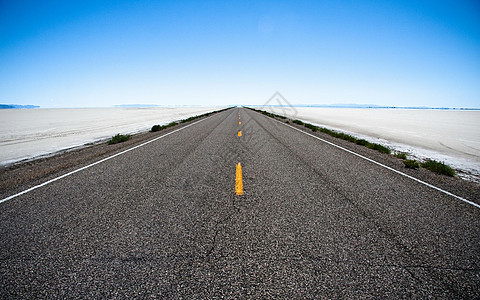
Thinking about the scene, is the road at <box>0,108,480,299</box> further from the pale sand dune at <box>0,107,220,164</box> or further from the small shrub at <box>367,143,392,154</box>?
the pale sand dune at <box>0,107,220,164</box>

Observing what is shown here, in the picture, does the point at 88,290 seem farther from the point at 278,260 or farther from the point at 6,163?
the point at 6,163

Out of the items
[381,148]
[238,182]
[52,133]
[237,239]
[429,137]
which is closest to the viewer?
[237,239]

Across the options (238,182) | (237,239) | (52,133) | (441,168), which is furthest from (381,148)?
(52,133)

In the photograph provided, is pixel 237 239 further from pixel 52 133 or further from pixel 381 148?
pixel 52 133

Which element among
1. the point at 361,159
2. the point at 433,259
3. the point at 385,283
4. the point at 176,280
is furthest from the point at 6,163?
the point at 361,159

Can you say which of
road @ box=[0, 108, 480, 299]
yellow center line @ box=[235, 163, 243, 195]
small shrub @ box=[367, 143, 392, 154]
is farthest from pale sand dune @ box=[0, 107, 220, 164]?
Result: small shrub @ box=[367, 143, 392, 154]

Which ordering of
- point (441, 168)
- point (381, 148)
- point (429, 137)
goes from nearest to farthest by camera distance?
point (441, 168) → point (381, 148) → point (429, 137)

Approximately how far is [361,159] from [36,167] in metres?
9.49

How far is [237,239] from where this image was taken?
2572 millimetres

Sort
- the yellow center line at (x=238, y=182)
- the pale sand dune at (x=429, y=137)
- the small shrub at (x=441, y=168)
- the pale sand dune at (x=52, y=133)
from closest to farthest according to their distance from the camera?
1. the yellow center line at (x=238, y=182)
2. the small shrub at (x=441, y=168)
3. the pale sand dune at (x=429, y=137)
4. the pale sand dune at (x=52, y=133)

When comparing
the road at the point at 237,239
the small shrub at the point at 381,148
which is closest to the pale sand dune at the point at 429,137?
the small shrub at the point at 381,148

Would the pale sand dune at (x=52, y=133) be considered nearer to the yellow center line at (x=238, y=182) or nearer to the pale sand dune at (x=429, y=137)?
the yellow center line at (x=238, y=182)

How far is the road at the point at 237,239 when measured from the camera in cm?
191

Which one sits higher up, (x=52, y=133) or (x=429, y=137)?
(x=429, y=137)
